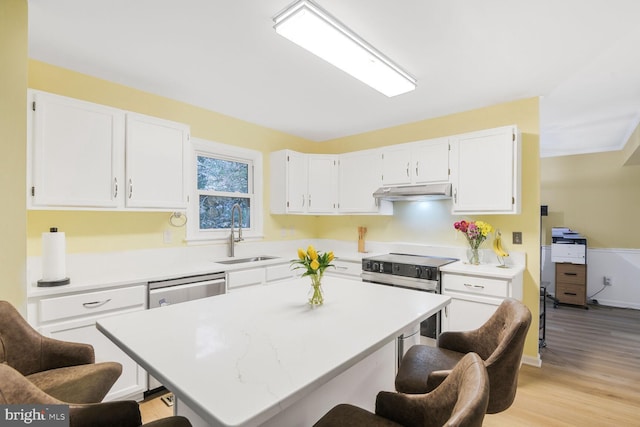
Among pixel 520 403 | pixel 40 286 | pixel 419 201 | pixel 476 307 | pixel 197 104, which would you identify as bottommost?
pixel 520 403

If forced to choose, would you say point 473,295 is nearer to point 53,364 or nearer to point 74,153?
point 53,364

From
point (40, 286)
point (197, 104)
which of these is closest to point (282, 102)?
point (197, 104)

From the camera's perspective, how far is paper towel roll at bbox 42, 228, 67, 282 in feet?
6.77

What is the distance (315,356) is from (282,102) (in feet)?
8.80

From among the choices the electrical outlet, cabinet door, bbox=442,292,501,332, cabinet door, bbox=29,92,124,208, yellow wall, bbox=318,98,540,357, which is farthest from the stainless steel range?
cabinet door, bbox=29,92,124,208

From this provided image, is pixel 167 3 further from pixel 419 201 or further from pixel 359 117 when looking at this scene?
pixel 419 201

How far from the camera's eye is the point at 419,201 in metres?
3.66

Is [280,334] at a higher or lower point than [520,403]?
higher

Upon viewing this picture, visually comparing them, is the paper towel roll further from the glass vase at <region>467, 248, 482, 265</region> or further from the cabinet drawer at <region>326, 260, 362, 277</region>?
the glass vase at <region>467, 248, 482, 265</region>

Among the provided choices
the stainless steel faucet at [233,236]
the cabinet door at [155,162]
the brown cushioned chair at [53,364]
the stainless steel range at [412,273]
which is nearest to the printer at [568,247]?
the stainless steel range at [412,273]

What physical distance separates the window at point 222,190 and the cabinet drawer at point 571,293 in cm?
487

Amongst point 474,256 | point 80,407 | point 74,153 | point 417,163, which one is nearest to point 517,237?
point 474,256

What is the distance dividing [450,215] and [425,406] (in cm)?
271

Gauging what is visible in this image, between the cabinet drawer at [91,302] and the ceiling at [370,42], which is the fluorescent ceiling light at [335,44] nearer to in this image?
the ceiling at [370,42]
